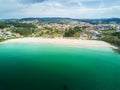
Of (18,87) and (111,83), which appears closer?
(18,87)

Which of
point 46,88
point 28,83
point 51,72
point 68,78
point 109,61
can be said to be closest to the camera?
point 46,88

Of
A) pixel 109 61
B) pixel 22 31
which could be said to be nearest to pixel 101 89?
pixel 109 61

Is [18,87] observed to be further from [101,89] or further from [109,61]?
[109,61]

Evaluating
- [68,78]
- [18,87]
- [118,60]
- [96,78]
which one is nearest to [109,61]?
[118,60]

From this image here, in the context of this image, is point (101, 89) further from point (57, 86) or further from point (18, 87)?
point (18, 87)

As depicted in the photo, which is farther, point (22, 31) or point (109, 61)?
point (22, 31)

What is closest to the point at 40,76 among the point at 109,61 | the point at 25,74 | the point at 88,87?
the point at 25,74

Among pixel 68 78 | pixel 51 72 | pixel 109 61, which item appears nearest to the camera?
pixel 68 78

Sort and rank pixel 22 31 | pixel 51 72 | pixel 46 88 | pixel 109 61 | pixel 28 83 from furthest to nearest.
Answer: pixel 22 31
pixel 109 61
pixel 51 72
pixel 28 83
pixel 46 88
